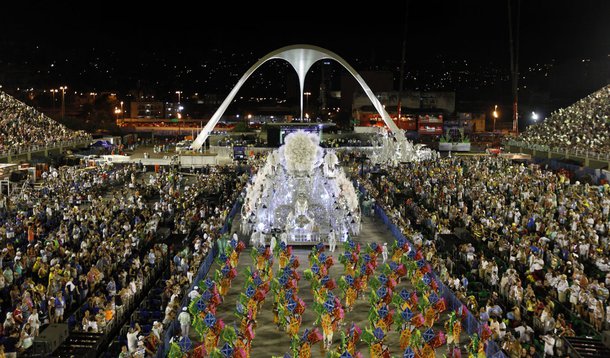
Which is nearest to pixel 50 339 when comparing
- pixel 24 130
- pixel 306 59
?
pixel 24 130

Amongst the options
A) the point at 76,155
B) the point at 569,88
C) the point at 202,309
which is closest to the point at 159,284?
the point at 202,309

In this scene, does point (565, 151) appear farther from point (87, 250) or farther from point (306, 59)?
point (87, 250)

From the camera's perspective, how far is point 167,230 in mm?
22766

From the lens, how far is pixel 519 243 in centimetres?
2081

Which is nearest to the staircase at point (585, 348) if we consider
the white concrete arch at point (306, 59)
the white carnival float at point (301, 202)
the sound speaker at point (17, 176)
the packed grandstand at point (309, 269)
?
the packed grandstand at point (309, 269)

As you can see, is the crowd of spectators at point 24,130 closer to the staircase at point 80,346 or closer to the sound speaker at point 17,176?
the sound speaker at point 17,176

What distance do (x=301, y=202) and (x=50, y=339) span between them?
11.8m

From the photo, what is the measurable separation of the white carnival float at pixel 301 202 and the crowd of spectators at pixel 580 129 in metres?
22.2

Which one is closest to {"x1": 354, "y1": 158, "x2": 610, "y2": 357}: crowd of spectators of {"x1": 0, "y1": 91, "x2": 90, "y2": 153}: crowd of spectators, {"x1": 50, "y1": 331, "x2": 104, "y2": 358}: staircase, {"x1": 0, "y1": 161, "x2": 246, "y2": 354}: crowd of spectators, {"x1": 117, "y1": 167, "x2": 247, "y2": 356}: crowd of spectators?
{"x1": 117, "y1": 167, "x2": 247, "y2": 356}: crowd of spectators

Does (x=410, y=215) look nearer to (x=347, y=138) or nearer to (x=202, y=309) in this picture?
(x=202, y=309)

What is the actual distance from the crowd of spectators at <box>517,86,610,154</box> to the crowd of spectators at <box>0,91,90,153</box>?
116 feet

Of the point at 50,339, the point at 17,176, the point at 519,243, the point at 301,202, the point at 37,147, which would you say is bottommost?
the point at 50,339

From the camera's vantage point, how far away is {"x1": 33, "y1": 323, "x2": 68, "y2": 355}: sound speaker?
11.9 meters

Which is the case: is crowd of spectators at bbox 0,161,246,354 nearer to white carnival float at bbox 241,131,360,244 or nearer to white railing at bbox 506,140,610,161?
white carnival float at bbox 241,131,360,244
